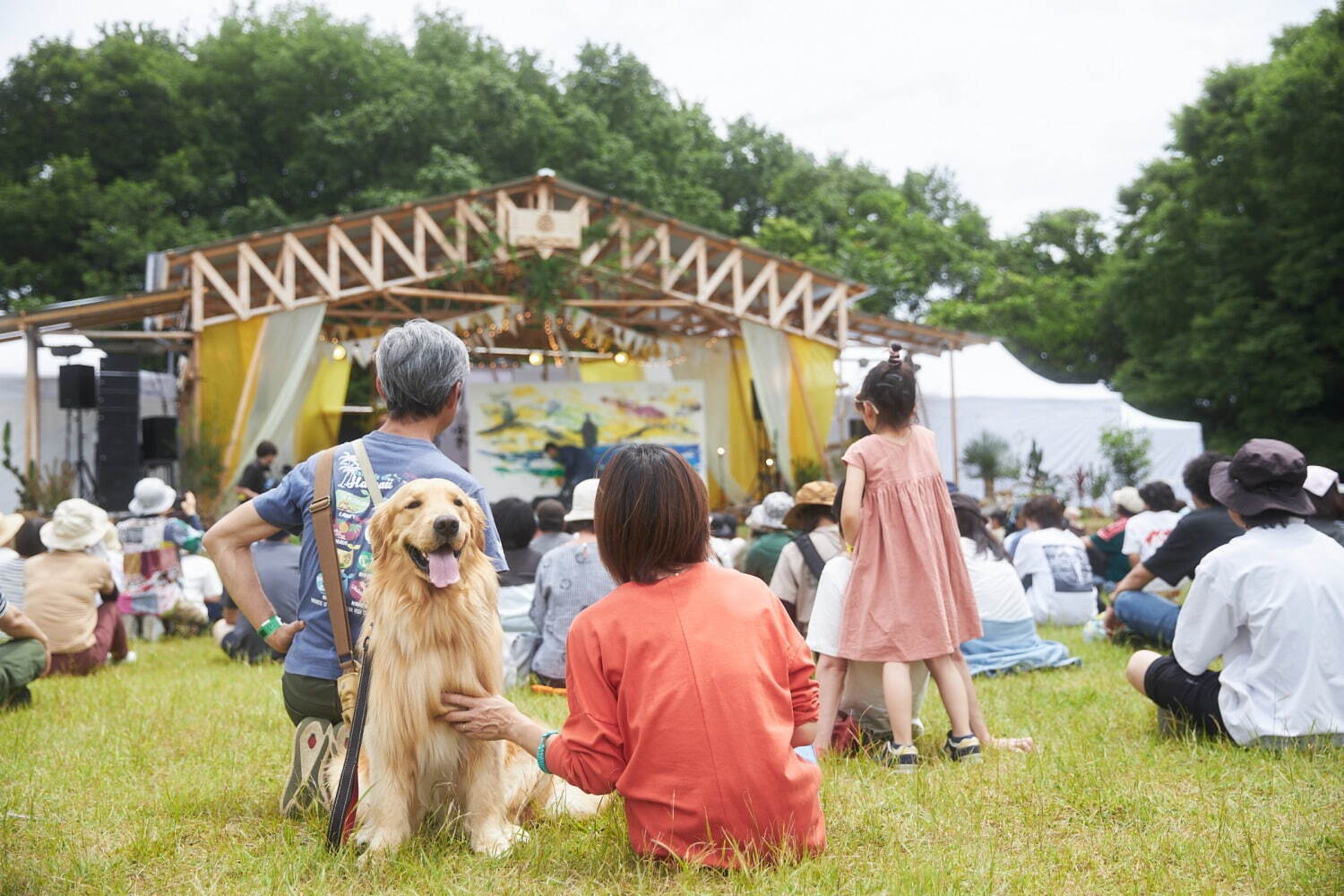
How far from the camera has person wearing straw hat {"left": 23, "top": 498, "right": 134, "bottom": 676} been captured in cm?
613

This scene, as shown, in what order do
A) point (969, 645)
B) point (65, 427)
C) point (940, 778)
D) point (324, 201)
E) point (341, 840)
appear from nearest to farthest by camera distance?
point (341, 840) → point (940, 778) → point (969, 645) → point (65, 427) → point (324, 201)

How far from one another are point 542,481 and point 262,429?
4.67m

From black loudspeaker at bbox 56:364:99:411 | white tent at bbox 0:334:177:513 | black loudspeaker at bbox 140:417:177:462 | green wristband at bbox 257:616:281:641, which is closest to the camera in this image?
green wristband at bbox 257:616:281:641

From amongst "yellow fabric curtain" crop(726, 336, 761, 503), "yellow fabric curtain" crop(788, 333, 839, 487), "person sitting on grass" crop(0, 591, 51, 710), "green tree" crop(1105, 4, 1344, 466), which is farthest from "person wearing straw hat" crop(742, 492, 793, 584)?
"green tree" crop(1105, 4, 1344, 466)

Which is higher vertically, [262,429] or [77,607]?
[262,429]

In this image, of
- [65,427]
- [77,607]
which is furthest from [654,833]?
[65,427]

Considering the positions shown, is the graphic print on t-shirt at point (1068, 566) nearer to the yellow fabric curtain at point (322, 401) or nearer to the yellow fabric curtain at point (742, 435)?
the yellow fabric curtain at point (742, 435)

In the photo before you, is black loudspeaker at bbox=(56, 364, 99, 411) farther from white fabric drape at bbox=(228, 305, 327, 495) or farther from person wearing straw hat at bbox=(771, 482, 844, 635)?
person wearing straw hat at bbox=(771, 482, 844, 635)

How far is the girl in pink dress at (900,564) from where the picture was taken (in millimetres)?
3717

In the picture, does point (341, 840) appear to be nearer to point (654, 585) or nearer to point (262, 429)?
point (654, 585)

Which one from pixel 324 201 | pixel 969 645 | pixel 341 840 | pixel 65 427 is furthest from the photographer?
pixel 324 201

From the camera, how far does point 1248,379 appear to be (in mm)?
24266

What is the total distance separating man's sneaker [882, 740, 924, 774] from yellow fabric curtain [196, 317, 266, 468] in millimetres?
11739

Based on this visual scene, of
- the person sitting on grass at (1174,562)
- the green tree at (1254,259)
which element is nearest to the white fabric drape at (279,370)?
the person sitting on grass at (1174,562)
